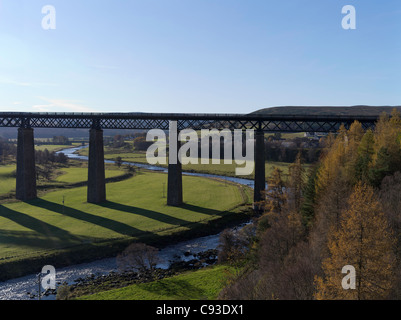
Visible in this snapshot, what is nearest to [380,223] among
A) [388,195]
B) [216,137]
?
[388,195]

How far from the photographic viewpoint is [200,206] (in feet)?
169

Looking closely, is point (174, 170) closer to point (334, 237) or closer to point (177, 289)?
point (177, 289)

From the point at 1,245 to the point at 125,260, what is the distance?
1514cm

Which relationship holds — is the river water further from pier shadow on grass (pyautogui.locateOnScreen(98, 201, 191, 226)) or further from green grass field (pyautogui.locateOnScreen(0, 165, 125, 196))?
green grass field (pyautogui.locateOnScreen(0, 165, 125, 196))

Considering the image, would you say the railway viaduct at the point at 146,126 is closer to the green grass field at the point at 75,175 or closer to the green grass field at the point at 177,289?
the green grass field at the point at 75,175

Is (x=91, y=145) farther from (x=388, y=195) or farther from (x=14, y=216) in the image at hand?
(x=388, y=195)

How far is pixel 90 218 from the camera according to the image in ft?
144

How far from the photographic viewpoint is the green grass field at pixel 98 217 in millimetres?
36031

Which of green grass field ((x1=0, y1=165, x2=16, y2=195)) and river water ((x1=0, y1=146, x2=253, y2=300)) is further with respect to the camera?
green grass field ((x1=0, y1=165, x2=16, y2=195))

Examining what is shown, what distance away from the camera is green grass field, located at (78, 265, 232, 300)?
80.8 ft

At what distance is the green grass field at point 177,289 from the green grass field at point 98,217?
10980mm

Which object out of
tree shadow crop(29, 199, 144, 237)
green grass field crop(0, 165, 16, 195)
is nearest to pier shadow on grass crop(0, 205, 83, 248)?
tree shadow crop(29, 199, 144, 237)

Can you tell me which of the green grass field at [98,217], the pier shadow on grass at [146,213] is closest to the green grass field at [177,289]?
the green grass field at [98,217]

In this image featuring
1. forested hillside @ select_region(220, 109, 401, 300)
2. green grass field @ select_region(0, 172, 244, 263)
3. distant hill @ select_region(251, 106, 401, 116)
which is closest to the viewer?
forested hillside @ select_region(220, 109, 401, 300)
